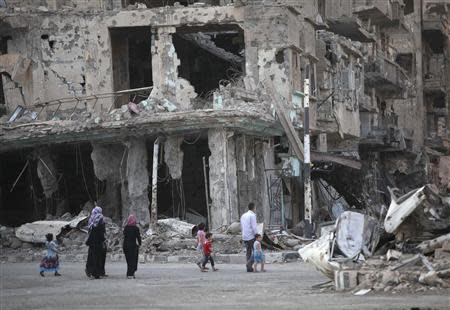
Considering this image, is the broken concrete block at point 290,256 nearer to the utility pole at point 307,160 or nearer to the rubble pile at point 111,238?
the rubble pile at point 111,238

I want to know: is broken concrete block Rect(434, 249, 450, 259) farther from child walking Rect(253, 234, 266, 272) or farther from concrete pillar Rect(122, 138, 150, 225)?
concrete pillar Rect(122, 138, 150, 225)

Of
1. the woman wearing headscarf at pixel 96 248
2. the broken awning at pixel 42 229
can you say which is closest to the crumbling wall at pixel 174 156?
the broken awning at pixel 42 229

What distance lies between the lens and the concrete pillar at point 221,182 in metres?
31.3

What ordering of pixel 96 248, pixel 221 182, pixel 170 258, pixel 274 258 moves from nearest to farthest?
pixel 96 248 < pixel 274 258 < pixel 170 258 < pixel 221 182

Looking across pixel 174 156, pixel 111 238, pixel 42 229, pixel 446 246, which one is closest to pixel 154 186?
pixel 174 156

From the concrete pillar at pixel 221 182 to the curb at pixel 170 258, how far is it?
3706mm

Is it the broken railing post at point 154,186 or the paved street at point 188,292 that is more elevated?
the broken railing post at point 154,186

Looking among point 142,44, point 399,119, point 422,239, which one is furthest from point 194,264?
point 399,119

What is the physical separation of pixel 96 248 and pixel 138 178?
12.1 meters

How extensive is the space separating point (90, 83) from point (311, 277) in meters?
18.9

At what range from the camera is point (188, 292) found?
53.2ft

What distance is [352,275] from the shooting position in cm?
1551

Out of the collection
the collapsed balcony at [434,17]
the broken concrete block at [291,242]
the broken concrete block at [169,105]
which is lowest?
the broken concrete block at [291,242]

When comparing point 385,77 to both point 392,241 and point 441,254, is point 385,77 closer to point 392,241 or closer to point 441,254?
point 392,241
